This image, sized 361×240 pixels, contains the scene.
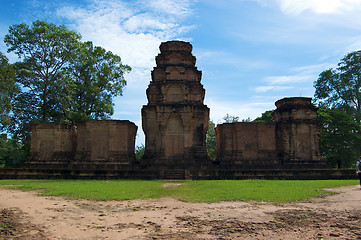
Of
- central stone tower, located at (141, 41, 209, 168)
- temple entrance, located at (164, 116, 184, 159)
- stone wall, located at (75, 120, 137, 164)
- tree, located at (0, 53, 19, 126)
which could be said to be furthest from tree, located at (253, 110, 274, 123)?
tree, located at (0, 53, 19, 126)

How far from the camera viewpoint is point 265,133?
2670 cm

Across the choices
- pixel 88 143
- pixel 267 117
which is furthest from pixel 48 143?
pixel 267 117

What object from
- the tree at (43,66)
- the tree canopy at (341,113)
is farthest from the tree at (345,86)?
the tree at (43,66)

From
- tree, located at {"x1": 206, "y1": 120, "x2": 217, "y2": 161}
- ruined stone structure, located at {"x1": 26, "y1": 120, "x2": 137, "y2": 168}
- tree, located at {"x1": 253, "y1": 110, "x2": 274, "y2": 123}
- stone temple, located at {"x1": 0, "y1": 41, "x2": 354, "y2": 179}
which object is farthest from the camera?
tree, located at {"x1": 206, "y1": 120, "x2": 217, "y2": 161}

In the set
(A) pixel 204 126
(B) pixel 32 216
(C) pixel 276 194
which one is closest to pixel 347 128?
(A) pixel 204 126

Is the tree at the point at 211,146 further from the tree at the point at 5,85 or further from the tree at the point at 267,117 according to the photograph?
the tree at the point at 5,85

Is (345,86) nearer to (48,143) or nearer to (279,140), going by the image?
(279,140)

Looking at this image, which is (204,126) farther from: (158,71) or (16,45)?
(16,45)

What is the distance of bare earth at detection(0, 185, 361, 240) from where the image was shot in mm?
6398

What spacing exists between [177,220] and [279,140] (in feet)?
73.6

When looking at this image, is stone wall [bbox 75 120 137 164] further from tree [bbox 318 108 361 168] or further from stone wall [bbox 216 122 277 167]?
tree [bbox 318 108 361 168]

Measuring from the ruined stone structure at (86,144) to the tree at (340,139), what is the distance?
21847mm

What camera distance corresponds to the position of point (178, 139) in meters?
26.2

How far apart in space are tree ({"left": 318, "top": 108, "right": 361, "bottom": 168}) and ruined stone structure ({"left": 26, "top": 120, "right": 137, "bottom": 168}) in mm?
21847
